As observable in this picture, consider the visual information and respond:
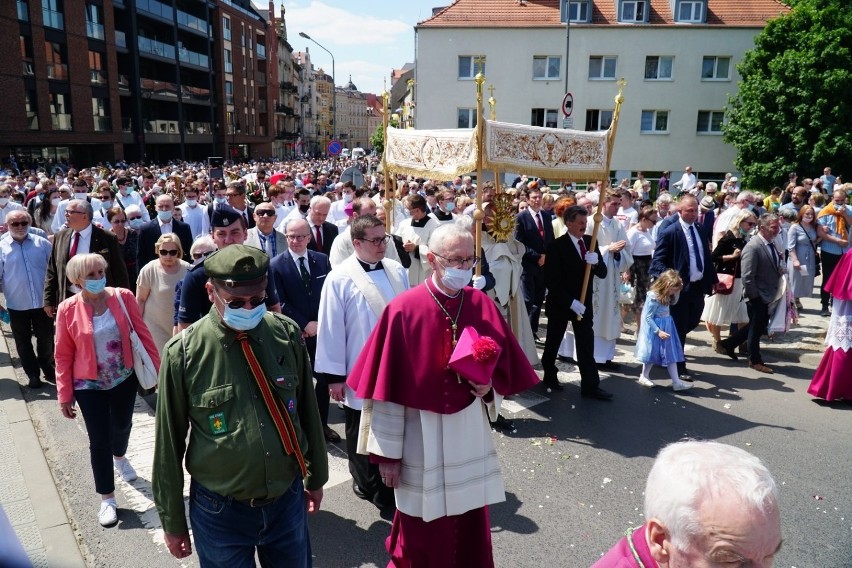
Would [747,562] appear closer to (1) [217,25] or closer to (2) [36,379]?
(2) [36,379]

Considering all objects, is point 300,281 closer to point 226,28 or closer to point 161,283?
point 161,283

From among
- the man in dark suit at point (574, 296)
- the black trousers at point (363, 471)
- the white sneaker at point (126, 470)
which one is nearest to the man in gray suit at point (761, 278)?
the man in dark suit at point (574, 296)

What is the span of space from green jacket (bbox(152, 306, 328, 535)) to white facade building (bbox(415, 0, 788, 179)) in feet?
104

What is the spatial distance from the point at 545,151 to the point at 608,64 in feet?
99.5

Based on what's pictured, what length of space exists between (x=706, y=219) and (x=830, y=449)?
5.89m

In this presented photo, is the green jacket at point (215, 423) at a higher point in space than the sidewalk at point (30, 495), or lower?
higher

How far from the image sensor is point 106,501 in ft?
14.7

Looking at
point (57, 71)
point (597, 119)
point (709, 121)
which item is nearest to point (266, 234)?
point (597, 119)

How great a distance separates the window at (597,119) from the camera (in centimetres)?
3444

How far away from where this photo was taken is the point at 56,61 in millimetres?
35906

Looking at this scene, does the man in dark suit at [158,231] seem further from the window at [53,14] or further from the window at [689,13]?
the window at [53,14]

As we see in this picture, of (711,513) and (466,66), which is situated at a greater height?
(466,66)

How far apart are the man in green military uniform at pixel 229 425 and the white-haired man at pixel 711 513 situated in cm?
154

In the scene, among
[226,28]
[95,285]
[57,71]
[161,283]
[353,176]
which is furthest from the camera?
[226,28]
